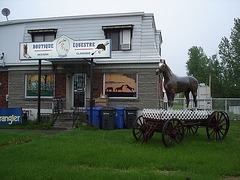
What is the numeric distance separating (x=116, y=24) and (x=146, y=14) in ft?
6.26

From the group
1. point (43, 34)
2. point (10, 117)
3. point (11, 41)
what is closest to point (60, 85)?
point (10, 117)

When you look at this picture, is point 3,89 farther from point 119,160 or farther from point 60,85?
point 119,160

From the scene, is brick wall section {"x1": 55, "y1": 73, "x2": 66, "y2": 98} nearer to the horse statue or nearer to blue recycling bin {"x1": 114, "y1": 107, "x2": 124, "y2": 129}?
blue recycling bin {"x1": 114, "y1": 107, "x2": 124, "y2": 129}

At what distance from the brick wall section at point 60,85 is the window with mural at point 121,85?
2.67m

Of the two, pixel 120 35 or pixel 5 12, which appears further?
pixel 5 12

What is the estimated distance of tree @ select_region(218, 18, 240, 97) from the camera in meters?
26.6

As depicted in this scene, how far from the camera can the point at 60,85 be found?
13.7 meters

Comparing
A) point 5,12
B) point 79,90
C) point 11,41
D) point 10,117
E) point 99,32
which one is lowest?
point 10,117

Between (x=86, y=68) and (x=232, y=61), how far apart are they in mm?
21280

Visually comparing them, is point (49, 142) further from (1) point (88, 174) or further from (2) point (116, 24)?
(2) point (116, 24)

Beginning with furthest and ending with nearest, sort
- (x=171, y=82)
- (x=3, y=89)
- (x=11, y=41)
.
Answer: (x=11, y=41), (x=3, y=89), (x=171, y=82)

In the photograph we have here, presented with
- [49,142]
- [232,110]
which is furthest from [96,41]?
[232,110]

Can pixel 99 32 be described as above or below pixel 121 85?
above

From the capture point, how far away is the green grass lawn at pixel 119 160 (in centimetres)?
475
